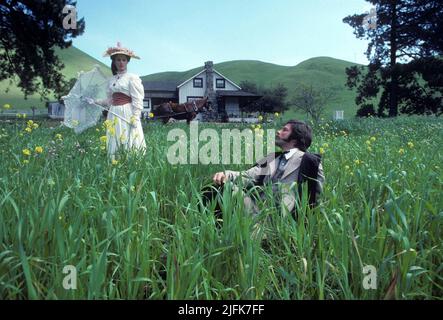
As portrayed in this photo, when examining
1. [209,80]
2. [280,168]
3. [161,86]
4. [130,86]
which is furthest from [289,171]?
[161,86]

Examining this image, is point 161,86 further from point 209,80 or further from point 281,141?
point 281,141

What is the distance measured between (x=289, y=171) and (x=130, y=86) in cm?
309

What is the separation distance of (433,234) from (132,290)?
163 centimetres

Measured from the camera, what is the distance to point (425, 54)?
15.8 meters

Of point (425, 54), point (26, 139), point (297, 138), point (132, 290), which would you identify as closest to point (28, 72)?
point (26, 139)

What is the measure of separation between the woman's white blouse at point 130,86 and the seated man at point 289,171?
2732 mm

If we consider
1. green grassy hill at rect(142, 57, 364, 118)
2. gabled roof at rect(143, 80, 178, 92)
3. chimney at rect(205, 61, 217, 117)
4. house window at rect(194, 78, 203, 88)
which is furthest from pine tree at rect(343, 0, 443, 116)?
green grassy hill at rect(142, 57, 364, 118)

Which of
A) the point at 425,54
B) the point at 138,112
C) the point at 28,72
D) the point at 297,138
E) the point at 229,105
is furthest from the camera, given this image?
the point at 229,105

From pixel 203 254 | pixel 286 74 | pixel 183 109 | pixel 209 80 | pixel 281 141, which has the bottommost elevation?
pixel 203 254

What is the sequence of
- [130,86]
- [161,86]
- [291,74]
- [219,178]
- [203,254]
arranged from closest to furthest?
[203,254]
[219,178]
[130,86]
[161,86]
[291,74]

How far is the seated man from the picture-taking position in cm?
263

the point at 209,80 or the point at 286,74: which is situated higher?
the point at 286,74

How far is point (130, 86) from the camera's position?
521cm
